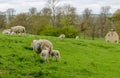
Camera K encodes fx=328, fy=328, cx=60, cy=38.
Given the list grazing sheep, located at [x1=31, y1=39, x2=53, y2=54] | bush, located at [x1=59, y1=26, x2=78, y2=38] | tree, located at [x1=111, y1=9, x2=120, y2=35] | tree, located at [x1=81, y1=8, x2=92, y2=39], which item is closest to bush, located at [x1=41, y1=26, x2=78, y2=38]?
A: bush, located at [x1=59, y1=26, x2=78, y2=38]

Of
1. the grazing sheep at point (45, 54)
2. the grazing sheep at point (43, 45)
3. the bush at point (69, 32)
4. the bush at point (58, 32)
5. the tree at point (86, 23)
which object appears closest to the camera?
the grazing sheep at point (45, 54)

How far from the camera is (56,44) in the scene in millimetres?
26328

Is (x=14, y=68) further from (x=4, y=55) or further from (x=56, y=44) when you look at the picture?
(x=56, y=44)

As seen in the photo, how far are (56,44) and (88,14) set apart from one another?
220ft

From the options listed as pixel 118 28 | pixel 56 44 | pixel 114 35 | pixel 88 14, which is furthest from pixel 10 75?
pixel 88 14

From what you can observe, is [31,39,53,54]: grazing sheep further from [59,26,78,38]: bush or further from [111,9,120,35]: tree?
[111,9,120,35]: tree

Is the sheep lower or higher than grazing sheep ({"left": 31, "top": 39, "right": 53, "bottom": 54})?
lower

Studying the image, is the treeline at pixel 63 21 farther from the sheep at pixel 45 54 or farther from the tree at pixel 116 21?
the sheep at pixel 45 54

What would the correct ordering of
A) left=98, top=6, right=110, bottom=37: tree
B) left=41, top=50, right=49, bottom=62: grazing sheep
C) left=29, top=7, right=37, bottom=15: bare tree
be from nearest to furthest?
left=41, top=50, right=49, bottom=62: grazing sheep → left=98, top=6, right=110, bottom=37: tree → left=29, top=7, right=37, bottom=15: bare tree

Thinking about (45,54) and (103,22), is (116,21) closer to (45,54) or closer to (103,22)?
(103,22)

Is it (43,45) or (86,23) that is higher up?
(43,45)

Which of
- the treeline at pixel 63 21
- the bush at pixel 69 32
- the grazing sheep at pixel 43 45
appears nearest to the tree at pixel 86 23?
the treeline at pixel 63 21

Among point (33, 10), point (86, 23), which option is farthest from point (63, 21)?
point (33, 10)

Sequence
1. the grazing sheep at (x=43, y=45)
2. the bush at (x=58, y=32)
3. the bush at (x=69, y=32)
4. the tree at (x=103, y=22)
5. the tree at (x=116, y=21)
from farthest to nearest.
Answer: the tree at (x=103, y=22) → the tree at (x=116, y=21) → the bush at (x=58, y=32) → the bush at (x=69, y=32) → the grazing sheep at (x=43, y=45)
